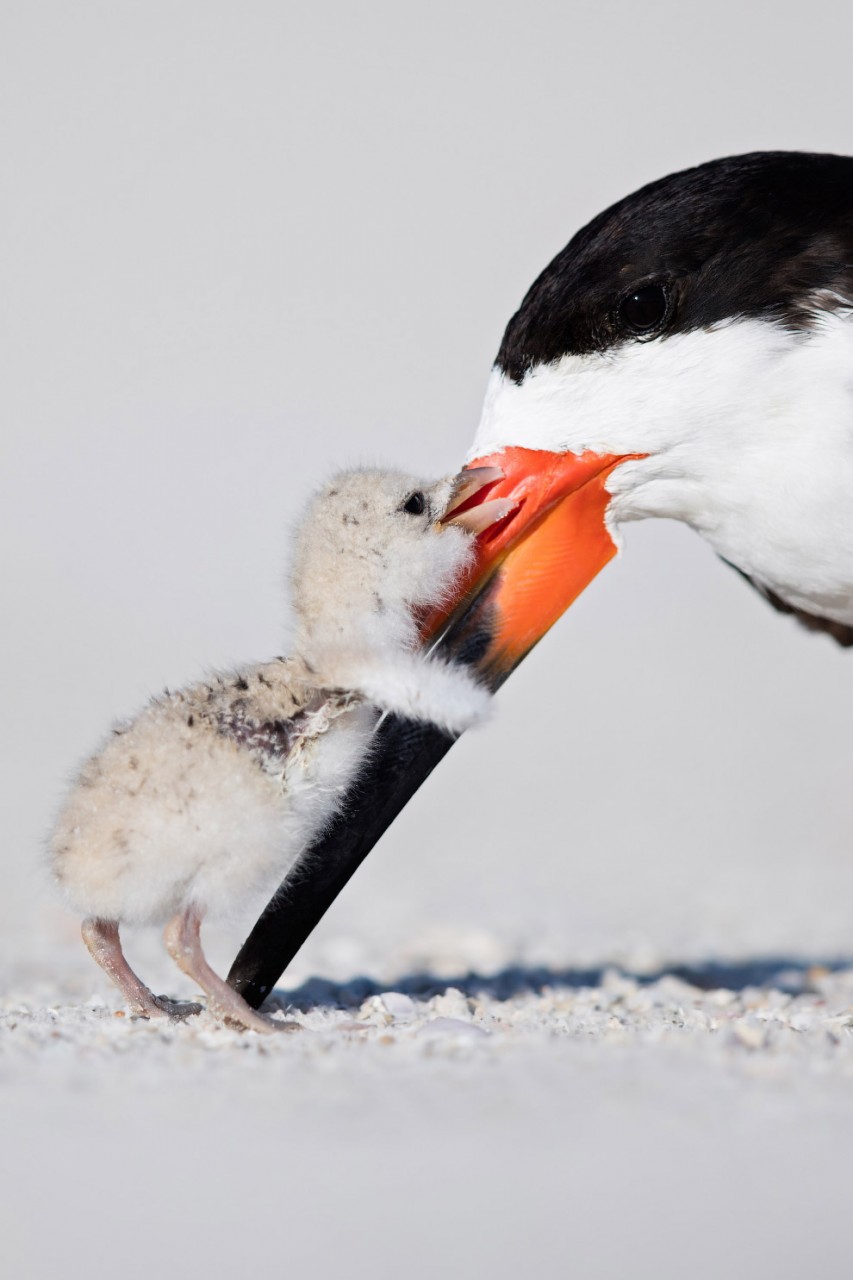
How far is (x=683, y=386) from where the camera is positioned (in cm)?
382

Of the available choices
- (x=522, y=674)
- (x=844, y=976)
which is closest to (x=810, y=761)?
(x=522, y=674)

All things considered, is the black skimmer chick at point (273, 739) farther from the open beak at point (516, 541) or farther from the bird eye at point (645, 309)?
the bird eye at point (645, 309)

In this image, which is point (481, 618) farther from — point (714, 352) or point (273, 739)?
point (714, 352)

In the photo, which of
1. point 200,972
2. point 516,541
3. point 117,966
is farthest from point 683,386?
point 117,966

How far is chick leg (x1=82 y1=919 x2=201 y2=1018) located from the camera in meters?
3.72

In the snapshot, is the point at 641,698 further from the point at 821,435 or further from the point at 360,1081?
the point at 360,1081

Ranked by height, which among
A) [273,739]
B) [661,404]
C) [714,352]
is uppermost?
[714,352]

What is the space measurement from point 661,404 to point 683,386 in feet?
0.18

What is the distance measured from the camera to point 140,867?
11.7ft

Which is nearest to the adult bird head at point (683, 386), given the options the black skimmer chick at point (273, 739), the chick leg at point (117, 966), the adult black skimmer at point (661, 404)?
the adult black skimmer at point (661, 404)

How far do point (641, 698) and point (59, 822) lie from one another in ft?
18.3

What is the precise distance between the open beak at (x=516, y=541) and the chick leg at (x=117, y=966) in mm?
878

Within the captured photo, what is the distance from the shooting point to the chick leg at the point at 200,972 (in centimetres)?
365

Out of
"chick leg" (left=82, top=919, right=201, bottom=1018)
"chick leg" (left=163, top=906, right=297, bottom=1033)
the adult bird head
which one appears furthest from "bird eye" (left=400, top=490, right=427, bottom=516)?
"chick leg" (left=82, top=919, right=201, bottom=1018)
